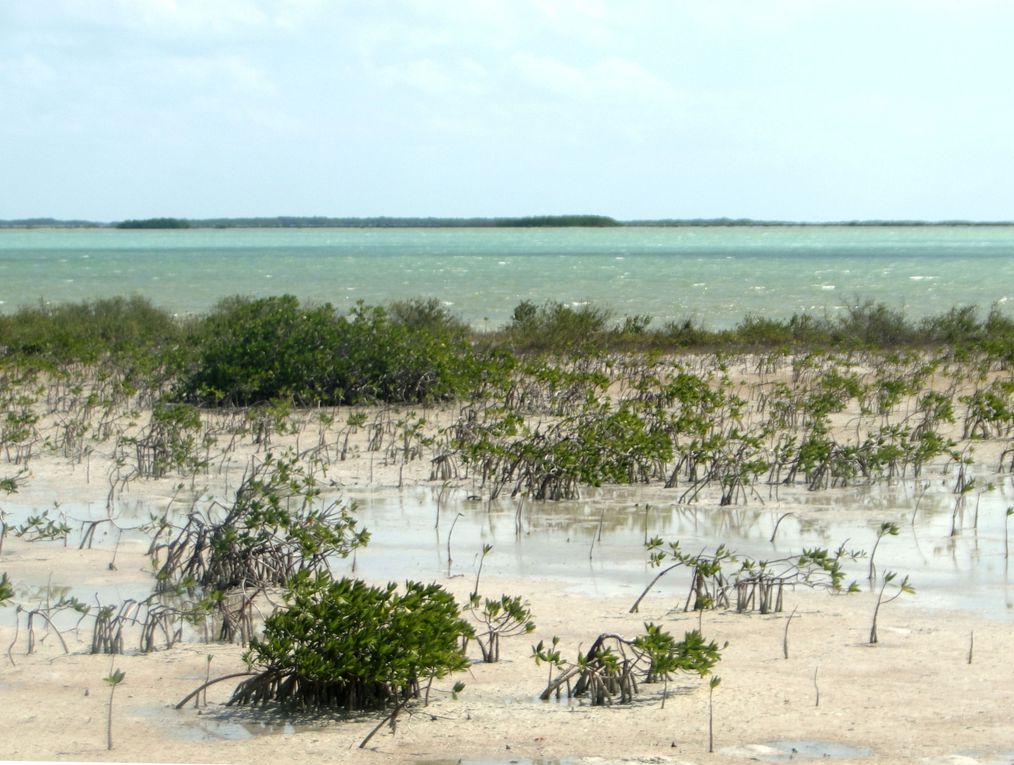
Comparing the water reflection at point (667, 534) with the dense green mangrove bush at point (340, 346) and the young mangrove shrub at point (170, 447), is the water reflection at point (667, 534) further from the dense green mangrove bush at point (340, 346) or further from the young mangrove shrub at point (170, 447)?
the dense green mangrove bush at point (340, 346)

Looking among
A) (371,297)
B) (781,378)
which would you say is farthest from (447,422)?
(371,297)

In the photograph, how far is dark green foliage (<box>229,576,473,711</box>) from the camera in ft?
15.9

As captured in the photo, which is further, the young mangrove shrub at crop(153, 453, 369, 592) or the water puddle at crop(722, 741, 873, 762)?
the young mangrove shrub at crop(153, 453, 369, 592)

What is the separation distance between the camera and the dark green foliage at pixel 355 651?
15.9 ft

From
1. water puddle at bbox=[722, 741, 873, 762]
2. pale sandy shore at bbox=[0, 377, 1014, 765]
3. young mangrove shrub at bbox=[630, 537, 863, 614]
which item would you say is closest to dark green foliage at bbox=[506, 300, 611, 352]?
young mangrove shrub at bbox=[630, 537, 863, 614]

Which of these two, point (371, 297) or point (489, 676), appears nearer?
point (489, 676)

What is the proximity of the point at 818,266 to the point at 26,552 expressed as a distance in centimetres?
6711

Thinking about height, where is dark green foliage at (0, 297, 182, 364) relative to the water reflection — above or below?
above

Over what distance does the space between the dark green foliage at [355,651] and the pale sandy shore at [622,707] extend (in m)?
0.10

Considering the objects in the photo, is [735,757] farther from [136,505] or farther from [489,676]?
[136,505]

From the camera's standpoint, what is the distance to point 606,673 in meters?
5.14

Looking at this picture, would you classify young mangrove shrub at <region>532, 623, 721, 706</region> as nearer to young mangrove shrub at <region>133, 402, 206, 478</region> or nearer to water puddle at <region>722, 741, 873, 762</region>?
water puddle at <region>722, 741, 873, 762</region>

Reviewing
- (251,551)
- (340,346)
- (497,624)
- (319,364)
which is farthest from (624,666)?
(340,346)

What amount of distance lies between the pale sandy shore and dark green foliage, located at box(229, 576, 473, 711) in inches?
4.0
